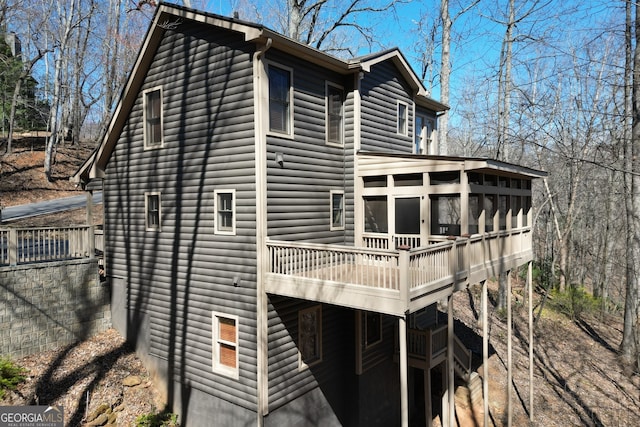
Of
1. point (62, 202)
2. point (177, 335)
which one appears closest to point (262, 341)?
point (177, 335)

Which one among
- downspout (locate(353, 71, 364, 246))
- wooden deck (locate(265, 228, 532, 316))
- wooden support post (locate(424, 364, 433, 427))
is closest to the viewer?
wooden deck (locate(265, 228, 532, 316))

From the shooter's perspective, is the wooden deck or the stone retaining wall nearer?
the wooden deck

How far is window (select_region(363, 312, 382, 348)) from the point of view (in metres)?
11.6

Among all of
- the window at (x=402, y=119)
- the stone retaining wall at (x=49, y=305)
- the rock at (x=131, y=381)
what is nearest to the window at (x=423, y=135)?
the window at (x=402, y=119)

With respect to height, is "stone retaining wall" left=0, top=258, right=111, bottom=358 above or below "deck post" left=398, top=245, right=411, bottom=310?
below

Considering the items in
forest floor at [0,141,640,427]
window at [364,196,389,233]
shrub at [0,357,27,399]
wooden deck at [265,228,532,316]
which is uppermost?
window at [364,196,389,233]

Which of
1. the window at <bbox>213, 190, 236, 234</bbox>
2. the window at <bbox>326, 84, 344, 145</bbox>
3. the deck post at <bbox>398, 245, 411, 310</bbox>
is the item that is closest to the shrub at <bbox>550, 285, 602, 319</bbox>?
the window at <bbox>326, 84, 344, 145</bbox>

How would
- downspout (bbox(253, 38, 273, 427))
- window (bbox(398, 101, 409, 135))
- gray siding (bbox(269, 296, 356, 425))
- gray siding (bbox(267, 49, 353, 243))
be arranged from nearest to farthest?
downspout (bbox(253, 38, 273, 427))
gray siding (bbox(269, 296, 356, 425))
gray siding (bbox(267, 49, 353, 243))
window (bbox(398, 101, 409, 135))

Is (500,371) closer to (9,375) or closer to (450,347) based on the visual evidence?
(450,347)

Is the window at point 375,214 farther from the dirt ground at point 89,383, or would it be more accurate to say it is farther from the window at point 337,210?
the dirt ground at point 89,383

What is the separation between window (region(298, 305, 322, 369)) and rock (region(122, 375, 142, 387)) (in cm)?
475

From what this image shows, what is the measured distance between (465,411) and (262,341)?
834cm

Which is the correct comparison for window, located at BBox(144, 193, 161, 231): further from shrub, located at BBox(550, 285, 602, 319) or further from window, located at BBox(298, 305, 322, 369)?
shrub, located at BBox(550, 285, 602, 319)

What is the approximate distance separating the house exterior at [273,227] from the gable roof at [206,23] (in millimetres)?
50
